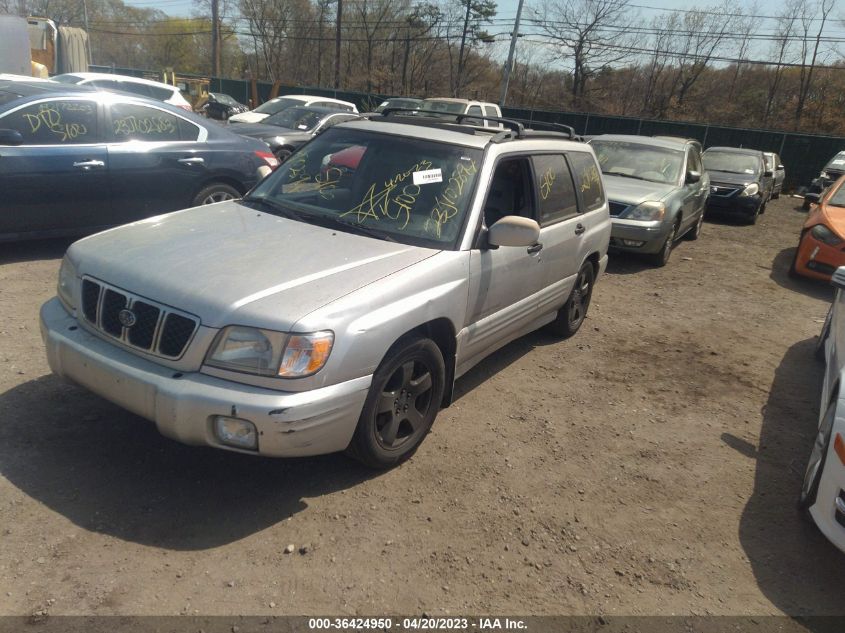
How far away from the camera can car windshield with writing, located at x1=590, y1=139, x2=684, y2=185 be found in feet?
32.4

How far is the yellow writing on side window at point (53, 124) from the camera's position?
589cm

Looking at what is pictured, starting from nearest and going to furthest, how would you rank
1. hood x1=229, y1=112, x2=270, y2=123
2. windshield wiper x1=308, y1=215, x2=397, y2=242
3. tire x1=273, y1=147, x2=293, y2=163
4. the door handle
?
windshield wiper x1=308, y1=215, x2=397, y2=242, the door handle, tire x1=273, y1=147, x2=293, y2=163, hood x1=229, y1=112, x2=270, y2=123

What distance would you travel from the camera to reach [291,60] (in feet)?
182

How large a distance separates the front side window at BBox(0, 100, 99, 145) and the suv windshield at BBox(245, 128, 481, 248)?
281 cm

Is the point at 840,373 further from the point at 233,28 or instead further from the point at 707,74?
the point at 233,28

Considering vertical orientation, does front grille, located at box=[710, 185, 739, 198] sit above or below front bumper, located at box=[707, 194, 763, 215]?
above

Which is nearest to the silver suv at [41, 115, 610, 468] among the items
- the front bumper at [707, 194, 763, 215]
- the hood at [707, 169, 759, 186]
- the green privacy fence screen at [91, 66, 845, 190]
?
the front bumper at [707, 194, 763, 215]

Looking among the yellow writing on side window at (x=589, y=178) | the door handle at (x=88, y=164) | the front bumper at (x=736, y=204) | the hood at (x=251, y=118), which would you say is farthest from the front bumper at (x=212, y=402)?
the front bumper at (x=736, y=204)

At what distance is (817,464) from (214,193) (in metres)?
6.16

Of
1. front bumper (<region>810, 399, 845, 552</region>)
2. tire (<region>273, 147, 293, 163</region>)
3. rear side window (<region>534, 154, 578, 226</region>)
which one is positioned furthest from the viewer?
tire (<region>273, 147, 293, 163</region>)

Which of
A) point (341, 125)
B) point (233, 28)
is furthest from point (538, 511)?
point (233, 28)

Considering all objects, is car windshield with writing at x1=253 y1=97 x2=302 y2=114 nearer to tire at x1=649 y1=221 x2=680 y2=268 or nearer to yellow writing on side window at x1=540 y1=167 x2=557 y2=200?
Answer: tire at x1=649 y1=221 x2=680 y2=268

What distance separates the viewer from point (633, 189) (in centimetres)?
930

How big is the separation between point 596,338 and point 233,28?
61292 millimetres
